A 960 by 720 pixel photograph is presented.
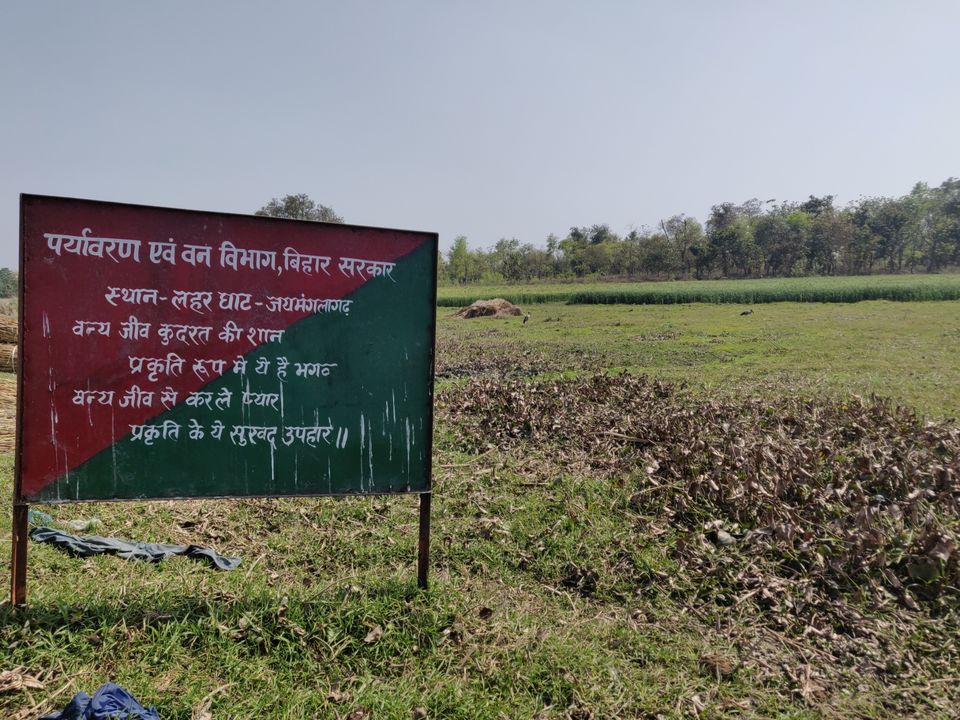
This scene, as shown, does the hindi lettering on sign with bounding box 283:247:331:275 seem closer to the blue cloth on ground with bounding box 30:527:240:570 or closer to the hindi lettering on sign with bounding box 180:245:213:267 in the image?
the hindi lettering on sign with bounding box 180:245:213:267

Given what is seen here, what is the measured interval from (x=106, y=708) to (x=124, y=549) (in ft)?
5.87

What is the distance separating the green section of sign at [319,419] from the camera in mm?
3020

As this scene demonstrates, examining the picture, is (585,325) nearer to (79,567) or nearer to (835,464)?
(835,464)

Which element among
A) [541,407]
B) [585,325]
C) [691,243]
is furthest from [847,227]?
[541,407]

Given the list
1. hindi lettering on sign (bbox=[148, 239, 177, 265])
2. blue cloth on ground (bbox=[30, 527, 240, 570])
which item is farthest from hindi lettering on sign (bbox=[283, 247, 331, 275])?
blue cloth on ground (bbox=[30, 527, 240, 570])

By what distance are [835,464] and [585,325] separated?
656 inches

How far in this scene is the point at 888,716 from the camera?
2672 millimetres

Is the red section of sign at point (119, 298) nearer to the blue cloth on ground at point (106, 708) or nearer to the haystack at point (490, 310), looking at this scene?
the blue cloth on ground at point (106, 708)

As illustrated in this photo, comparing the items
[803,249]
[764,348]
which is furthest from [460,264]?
[764,348]

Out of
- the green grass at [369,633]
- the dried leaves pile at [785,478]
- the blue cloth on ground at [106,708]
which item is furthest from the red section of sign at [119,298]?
the dried leaves pile at [785,478]

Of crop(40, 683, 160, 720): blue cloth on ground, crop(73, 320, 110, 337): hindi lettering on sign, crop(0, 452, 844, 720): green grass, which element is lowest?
crop(0, 452, 844, 720): green grass

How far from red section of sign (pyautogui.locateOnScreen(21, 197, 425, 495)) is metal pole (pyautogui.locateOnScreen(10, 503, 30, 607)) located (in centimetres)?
15

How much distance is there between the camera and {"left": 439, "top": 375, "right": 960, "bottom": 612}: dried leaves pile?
361cm

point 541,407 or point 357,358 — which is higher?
point 357,358
